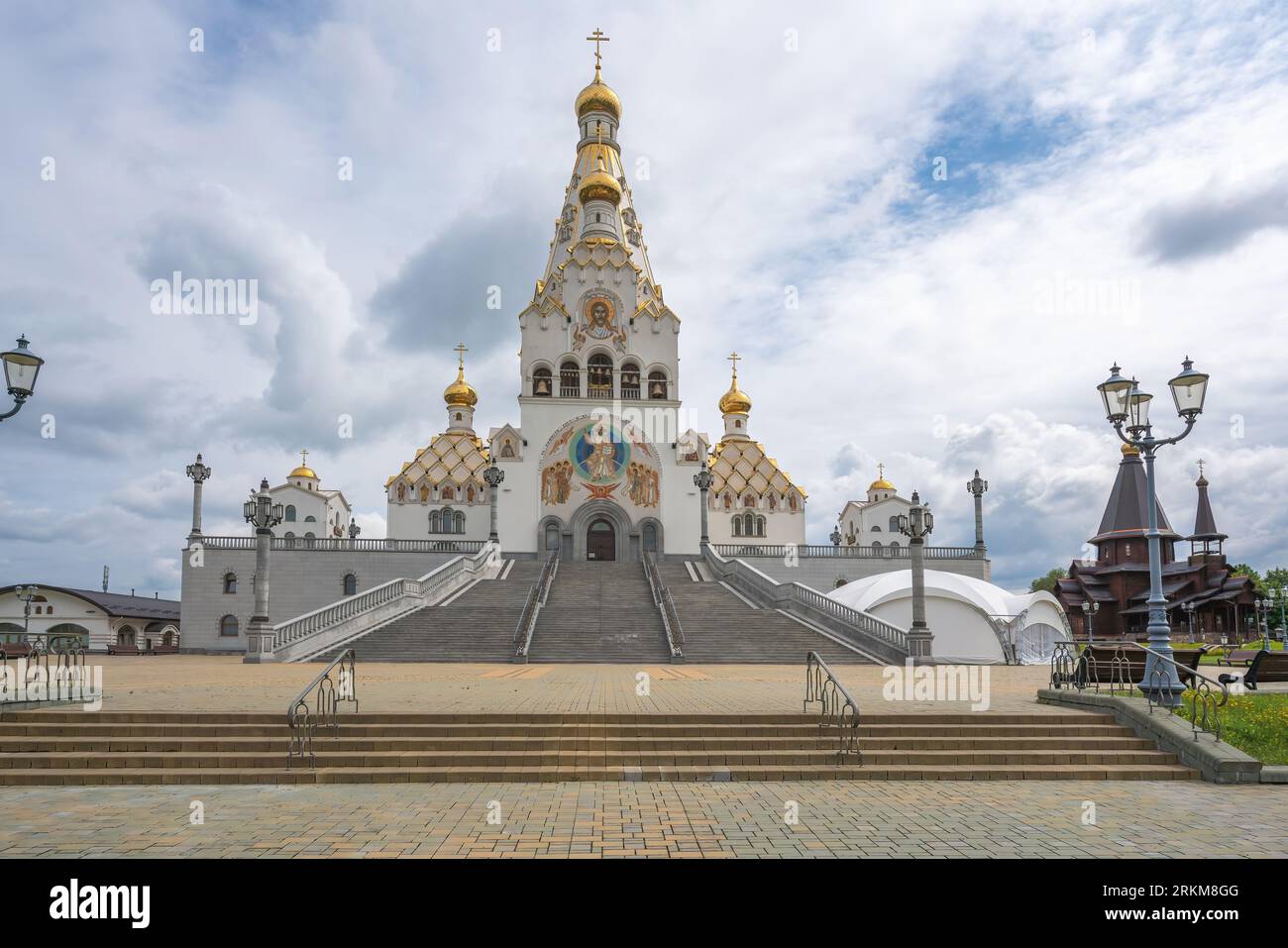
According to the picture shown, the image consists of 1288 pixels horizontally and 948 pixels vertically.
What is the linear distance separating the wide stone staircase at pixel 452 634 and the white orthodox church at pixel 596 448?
15.9 metres

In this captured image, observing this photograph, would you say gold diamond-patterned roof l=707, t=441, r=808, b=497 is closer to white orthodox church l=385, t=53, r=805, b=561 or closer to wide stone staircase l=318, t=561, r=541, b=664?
white orthodox church l=385, t=53, r=805, b=561

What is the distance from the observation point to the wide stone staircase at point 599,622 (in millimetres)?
25719

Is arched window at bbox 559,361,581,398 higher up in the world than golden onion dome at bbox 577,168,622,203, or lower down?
lower down

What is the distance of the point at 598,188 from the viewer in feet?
179

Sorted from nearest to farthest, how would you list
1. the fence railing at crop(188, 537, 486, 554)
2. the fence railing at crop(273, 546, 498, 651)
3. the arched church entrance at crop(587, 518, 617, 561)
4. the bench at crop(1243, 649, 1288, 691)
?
the bench at crop(1243, 649, 1288, 691) < the fence railing at crop(273, 546, 498, 651) < the fence railing at crop(188, 537, 486, 554) < the arched church entrance at crop(587, 518, 617, 561)

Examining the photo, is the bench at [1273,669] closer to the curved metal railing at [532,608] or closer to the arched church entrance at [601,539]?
the curved metal railing at [532,608]

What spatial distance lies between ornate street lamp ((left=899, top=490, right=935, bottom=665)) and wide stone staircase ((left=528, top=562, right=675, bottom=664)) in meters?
3.18

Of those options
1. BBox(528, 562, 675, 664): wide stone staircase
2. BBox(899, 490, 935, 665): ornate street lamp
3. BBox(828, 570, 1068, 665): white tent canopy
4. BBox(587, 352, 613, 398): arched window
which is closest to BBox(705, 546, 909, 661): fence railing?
BBox(899, 490, 935, 665): ornate street lamp

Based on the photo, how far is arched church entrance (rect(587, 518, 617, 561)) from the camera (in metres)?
48.4

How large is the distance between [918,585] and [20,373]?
2226 centimetres
